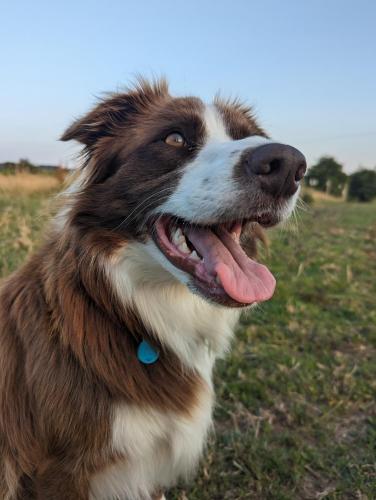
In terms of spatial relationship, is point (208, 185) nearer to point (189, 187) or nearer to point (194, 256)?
point (189, 187)

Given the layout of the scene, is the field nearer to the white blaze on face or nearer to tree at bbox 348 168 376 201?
the white blaze on face

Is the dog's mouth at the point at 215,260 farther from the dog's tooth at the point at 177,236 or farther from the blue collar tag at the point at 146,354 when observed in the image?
the blue collar tag at the point at 146,354

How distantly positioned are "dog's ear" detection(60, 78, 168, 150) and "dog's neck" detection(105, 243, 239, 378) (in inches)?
28.2

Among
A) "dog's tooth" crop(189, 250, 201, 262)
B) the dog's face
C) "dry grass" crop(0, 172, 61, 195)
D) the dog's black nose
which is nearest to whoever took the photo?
the dog's black nose

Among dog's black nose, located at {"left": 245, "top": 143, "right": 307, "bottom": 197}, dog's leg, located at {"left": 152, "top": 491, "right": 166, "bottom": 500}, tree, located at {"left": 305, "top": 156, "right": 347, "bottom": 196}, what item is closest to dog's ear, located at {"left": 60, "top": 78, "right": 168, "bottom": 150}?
dog's black nose, located at {"left": 245, "top": 143, "right": 307, "bottom": 197}

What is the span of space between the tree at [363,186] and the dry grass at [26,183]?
33.0 metres

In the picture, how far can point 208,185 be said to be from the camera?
206cm

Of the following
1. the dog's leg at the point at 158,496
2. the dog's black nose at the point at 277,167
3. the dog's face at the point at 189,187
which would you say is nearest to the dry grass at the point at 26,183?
the dog's face at the point at 189,187

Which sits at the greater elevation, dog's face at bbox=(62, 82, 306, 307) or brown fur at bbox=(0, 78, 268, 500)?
dog's face at bbox=(62, 82, 306, 307)

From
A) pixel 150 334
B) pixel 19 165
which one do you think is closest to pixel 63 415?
pixel 150 334

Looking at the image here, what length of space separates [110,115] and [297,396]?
254 centimetres

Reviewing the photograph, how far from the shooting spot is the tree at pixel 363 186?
3909 centimetres

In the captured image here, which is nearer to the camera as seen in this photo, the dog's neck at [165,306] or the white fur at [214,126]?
the dog's neck at [165,306]

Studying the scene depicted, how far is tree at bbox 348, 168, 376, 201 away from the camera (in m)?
39.1
